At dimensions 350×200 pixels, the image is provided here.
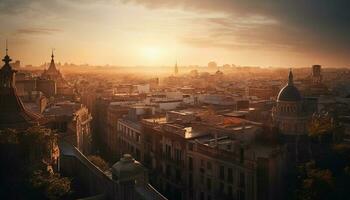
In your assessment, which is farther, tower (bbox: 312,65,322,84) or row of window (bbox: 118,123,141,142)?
tower (bbox: 312,65,322,84)

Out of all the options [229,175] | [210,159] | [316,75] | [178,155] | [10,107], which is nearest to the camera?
[10,107]

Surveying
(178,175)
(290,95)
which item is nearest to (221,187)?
(178,175)

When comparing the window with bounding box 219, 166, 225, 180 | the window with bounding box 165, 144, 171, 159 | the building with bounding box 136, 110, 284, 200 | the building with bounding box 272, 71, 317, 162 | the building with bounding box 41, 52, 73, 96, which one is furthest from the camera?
the building with bounding box 41, 52, 73, 96

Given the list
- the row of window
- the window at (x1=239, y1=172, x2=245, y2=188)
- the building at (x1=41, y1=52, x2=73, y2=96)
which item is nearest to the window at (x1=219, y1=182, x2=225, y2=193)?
the window at (x1=239, y1=172, x2=245, y2=188)

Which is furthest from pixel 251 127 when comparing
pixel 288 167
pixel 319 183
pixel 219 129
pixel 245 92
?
pixel 245 92

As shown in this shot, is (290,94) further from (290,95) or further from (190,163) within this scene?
(190,163)

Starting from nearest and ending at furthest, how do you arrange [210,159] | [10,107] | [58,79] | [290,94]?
[10,107], [210,159], [290,94], [58,79]

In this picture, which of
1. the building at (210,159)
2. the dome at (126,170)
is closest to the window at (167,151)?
the building at (210,159)

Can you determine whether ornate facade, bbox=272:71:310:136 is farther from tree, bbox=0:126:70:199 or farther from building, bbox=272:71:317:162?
tree, bbox=0:126:70:199

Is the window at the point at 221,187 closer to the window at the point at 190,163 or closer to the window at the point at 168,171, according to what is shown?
the window at the point at 190,163

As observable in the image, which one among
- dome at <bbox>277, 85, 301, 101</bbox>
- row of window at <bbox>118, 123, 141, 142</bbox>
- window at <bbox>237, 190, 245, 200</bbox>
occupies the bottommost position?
window at <bbox>237, 190, 245, 200</bbox>
